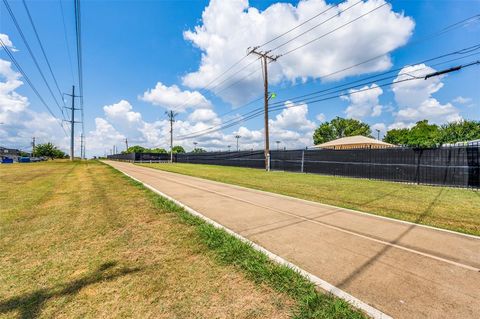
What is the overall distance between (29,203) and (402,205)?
13.2 meters

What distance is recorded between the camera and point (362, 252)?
412cm

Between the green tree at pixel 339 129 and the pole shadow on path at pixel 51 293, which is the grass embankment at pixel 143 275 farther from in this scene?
the green tree at pixel 339 129

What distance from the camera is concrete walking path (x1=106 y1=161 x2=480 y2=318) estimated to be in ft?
9.13

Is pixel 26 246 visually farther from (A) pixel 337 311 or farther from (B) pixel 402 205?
(B) pixel 402 205

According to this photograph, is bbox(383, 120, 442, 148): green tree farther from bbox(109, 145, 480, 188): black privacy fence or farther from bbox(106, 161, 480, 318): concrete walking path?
bbox(106, 161, 480, 318): concrete walking path

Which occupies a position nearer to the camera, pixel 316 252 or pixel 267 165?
pixel 316 252

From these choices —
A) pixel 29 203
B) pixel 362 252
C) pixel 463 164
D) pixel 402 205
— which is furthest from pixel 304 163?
pixel 29 203

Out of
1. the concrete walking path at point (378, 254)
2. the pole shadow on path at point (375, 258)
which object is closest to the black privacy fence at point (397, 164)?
the pole shadow on path at point (375, 258)

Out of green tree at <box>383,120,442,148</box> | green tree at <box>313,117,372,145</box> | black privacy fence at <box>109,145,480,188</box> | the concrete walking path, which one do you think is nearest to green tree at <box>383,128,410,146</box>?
green tree at <box>383,120,442,148</box>

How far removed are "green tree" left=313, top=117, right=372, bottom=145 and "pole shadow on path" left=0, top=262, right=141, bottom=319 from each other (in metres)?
76.8

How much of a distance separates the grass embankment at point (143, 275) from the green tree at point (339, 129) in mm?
74877

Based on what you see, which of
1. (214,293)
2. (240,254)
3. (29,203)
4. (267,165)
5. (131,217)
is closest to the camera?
(214,293)

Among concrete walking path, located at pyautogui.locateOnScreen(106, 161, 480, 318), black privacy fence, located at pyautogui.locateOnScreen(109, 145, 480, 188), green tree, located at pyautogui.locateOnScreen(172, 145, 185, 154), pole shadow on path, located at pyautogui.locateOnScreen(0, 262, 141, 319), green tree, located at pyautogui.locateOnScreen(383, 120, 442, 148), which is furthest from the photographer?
green tree, located at pyautogui.locateOnScreen(172, 145, 185, 154)

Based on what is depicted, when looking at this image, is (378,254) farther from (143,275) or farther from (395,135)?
(395,135)
